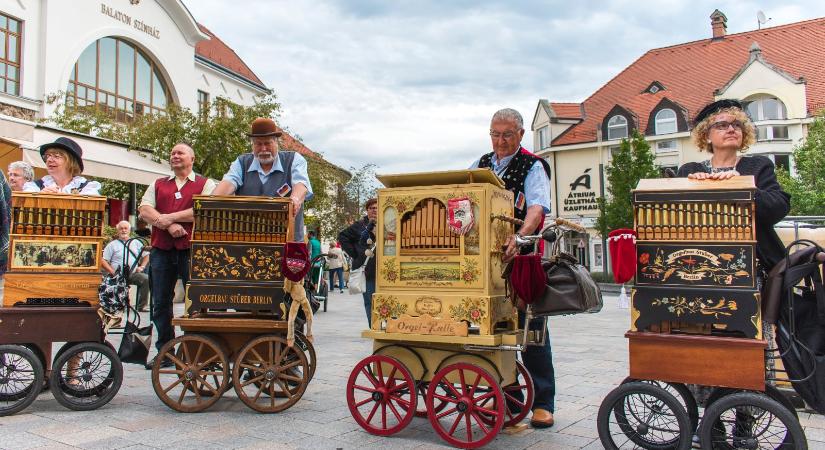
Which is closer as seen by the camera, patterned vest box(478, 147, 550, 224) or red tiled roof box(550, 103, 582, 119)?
patterned vest box(478, 147, 550, 224)

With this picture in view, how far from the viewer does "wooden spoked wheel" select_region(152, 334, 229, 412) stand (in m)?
4.34

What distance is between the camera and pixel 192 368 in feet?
14.3

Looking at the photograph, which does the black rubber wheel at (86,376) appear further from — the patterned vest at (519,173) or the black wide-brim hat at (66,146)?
the patterned vest at (519,173)

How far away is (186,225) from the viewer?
5.20m

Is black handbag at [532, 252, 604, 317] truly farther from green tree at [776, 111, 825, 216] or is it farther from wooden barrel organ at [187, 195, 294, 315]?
green tree at [776, 111, 825, 216]

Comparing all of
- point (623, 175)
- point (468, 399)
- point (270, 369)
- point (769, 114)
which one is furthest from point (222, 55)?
point (468, 399)

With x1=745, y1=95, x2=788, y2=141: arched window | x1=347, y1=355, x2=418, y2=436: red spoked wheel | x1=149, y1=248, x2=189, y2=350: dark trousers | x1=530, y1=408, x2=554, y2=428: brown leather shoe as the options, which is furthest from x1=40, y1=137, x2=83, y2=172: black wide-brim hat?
x1=745, y1=95, x2=788, y2=141: arched window

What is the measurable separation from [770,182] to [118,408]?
418 centimetres

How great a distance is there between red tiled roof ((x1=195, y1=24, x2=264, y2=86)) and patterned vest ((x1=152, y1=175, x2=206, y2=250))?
33.2 metres

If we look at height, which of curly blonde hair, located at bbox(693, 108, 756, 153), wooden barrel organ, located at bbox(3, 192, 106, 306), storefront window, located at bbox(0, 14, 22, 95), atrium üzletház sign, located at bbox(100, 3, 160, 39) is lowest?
wooden barrel organ, located at bbox(3, 192, 106, 306)

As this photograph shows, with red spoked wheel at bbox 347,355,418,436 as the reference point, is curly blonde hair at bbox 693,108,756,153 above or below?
above

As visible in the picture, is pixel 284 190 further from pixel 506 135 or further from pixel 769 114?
pixel 769 114

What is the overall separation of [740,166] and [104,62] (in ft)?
90.3

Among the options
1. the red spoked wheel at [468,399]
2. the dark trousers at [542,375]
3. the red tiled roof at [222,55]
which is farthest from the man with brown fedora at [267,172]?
the red tiled roof at [222,55]
